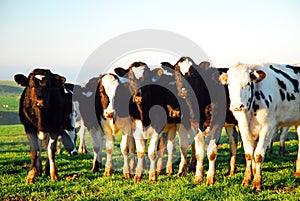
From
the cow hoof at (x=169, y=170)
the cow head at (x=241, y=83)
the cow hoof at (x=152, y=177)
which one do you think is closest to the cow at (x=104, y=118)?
the cow hoof at (x=152, y=177)

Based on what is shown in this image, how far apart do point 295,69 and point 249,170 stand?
3433mm

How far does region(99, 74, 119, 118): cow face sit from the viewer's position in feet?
33.8

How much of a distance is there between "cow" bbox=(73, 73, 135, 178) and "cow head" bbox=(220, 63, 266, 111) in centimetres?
309

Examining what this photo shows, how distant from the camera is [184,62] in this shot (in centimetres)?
1009

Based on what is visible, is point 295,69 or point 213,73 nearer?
point 213,73

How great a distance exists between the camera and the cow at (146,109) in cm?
1004

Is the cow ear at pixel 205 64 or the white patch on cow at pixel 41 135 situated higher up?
the cow ear at pixel 205 64

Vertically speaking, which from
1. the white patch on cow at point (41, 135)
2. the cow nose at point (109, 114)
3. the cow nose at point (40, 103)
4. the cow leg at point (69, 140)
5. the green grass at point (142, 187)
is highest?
the cow nose at point (40, 103)

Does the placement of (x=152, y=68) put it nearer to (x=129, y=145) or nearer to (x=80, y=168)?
(x=129, y=145)

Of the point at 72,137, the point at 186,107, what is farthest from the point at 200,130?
the point at 72,137

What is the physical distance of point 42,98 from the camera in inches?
380

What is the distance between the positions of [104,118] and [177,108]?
221 cm

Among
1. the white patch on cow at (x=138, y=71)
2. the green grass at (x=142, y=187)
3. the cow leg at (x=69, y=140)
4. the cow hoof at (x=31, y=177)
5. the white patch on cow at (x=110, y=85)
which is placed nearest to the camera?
the green grass at (x=142, y=187)

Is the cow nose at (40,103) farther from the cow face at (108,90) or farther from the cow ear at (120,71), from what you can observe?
the cow ear at (120,71)
